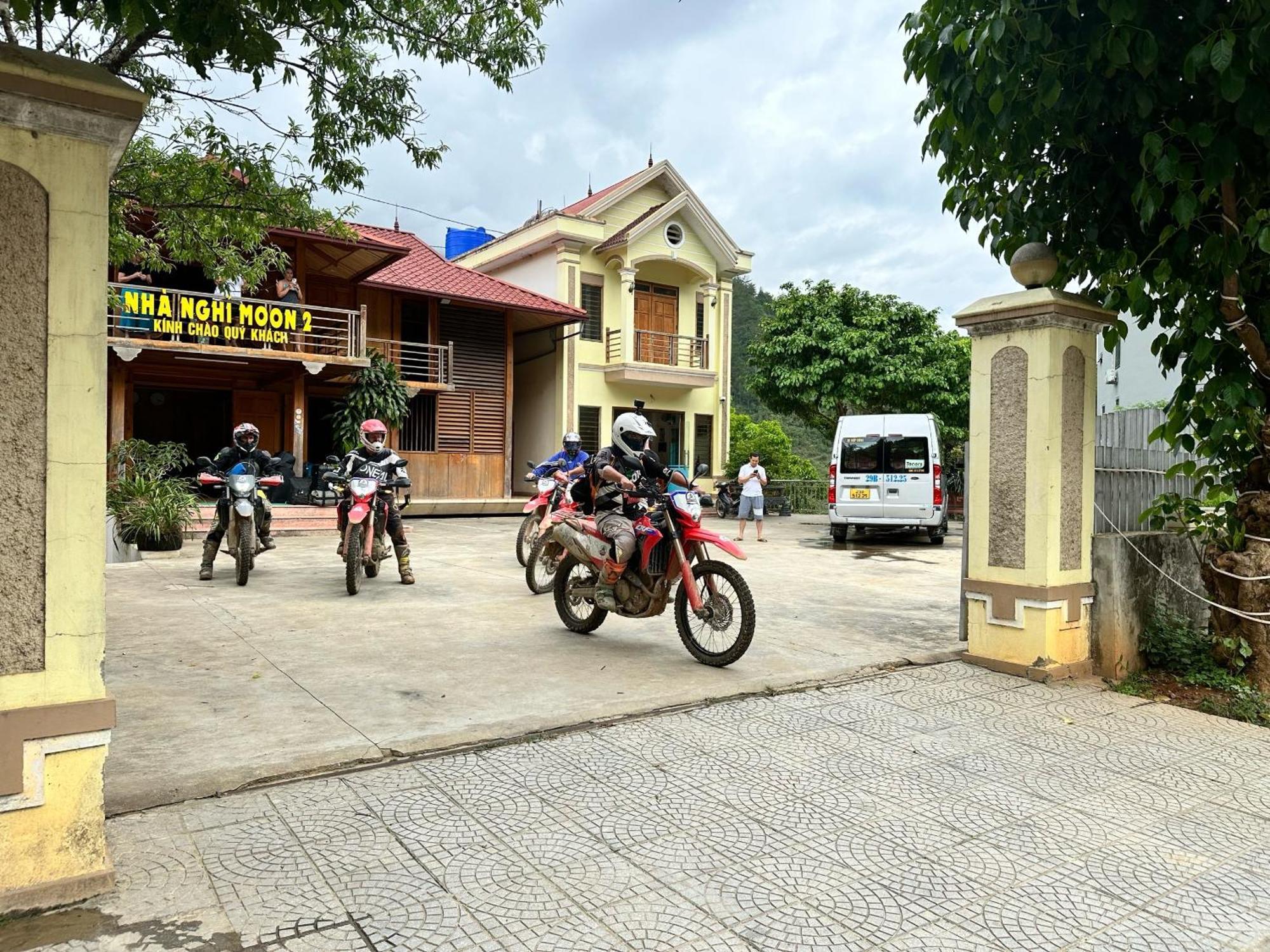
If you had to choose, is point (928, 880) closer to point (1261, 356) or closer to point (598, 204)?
point (1261, 356)

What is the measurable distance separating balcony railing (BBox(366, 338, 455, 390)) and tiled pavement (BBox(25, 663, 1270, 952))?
16.3m

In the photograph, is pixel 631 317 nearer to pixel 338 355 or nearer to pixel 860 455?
pixel 338 355

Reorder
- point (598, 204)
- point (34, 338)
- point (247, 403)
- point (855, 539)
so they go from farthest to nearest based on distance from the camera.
Answer: point (598, 204)
point (247, 403)
point (855, 539)
point (34, 338)

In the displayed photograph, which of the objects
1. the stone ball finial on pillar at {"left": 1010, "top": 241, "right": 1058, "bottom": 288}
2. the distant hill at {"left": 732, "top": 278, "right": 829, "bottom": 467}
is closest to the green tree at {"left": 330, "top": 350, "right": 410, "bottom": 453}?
the stone ball finial on pillar at {"left": 1010, "top": 241, "right": 1058, "bottom": 288}

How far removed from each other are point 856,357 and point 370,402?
42.3 ft

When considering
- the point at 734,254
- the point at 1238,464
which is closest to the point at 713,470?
the point at 734,254

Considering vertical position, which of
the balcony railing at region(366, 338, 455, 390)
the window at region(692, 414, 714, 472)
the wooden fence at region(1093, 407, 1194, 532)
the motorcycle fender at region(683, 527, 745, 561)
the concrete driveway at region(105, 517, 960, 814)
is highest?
the balcony railing at region(366, 338, 455, 390)

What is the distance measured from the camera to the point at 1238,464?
5.39m

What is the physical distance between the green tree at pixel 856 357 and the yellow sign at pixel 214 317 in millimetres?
12978

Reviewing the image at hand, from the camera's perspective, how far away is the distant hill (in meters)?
39.6

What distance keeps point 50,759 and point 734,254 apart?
23464mm

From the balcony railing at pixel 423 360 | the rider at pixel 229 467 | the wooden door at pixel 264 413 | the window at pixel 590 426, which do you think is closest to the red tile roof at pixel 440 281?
the balcony railing at pixel 423 360

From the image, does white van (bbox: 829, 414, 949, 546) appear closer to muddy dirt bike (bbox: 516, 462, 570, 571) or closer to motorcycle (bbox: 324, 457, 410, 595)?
muddy dirt bike (bbox: 516, 462, 570, 571)

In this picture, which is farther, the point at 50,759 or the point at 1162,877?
the point at 1162,877
